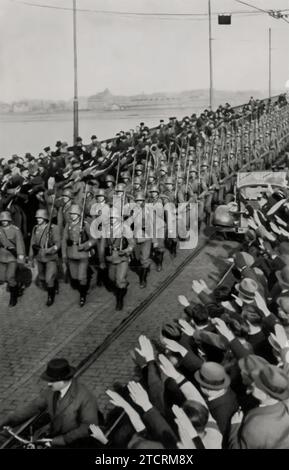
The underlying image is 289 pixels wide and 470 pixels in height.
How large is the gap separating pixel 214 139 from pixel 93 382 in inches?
540

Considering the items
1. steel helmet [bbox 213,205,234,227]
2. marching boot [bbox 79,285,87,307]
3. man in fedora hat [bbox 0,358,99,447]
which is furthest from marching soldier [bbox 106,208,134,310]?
man in fedora hat [bbox 0,358,99,447]

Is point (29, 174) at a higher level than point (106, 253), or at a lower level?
higher

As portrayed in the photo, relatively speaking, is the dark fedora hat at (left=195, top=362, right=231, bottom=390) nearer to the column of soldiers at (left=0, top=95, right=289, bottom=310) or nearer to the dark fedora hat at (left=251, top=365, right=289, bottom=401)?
the dark fedora hat at (left=251, top=365, right=289, bottom=401)

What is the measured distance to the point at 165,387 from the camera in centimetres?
559

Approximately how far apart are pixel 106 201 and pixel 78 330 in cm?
340

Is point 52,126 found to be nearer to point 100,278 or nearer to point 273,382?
point 100,278

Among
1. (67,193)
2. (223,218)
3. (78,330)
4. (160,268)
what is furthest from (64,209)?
(223,218)

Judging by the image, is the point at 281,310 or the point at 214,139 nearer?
the point at 281,310

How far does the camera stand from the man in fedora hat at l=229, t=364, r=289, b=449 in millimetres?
4566

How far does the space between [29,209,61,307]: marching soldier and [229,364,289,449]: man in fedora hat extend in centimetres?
652

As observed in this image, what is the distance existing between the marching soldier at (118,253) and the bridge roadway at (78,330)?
1.33 feet

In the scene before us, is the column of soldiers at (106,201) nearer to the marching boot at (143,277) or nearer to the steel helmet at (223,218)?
the marching boot at (143,277)

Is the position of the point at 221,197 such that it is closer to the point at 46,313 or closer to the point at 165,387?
the point at 46,313
